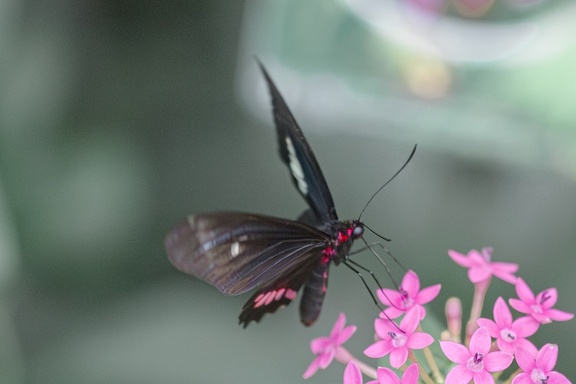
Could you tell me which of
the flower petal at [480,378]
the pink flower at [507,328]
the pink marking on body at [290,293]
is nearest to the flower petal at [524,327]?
the pink flower at [507,328]

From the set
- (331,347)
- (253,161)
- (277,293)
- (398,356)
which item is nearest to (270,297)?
(277,293)

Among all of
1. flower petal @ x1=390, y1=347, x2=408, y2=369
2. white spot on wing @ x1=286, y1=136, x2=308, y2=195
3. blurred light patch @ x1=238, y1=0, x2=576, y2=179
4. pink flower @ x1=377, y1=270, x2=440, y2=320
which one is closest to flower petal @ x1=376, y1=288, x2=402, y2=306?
pink flower @ x1=377, y1=270, x2=440, y2=320

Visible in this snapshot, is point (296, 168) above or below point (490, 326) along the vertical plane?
above

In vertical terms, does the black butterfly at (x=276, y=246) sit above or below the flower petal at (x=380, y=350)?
above

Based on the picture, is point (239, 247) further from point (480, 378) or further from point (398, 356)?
point (480, 378)

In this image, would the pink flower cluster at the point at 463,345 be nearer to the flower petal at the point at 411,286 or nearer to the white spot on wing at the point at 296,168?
the flower petal at the point at 411,286

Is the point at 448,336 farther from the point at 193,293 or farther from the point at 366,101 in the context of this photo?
the point at 366,101
